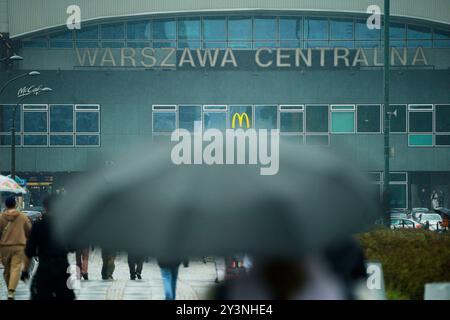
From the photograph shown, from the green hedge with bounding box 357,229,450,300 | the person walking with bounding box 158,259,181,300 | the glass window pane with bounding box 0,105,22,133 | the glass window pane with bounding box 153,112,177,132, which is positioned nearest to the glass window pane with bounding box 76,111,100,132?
the glass window pane with bounding box 153,112,177,132

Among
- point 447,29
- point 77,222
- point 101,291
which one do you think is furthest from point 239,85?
point 77,222

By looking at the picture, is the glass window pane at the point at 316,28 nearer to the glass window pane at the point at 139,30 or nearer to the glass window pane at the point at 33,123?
the glass window pane at the point at 139,30

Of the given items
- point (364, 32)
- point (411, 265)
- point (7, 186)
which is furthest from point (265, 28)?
point (411, 265)

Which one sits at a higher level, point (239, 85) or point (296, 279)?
point (239, 85)

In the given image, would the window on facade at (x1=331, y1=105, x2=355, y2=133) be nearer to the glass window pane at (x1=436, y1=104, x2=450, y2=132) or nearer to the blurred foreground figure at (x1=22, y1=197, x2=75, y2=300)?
the glass window pane at (x1=436, y1=104, x2=450, y2=132)

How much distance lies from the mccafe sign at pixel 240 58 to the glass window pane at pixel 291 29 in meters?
2.29

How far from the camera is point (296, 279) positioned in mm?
3229

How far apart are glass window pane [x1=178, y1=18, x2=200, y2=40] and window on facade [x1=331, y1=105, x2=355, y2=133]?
9022 millimetres

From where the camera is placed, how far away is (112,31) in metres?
54.5

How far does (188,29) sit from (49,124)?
32.0 feet

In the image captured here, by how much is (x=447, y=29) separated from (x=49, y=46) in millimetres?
21986

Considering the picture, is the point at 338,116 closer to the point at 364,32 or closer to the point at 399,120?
the point at 399,120

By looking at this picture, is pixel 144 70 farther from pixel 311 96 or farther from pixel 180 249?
pixel 180 249

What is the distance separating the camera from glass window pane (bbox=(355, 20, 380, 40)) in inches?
2140
